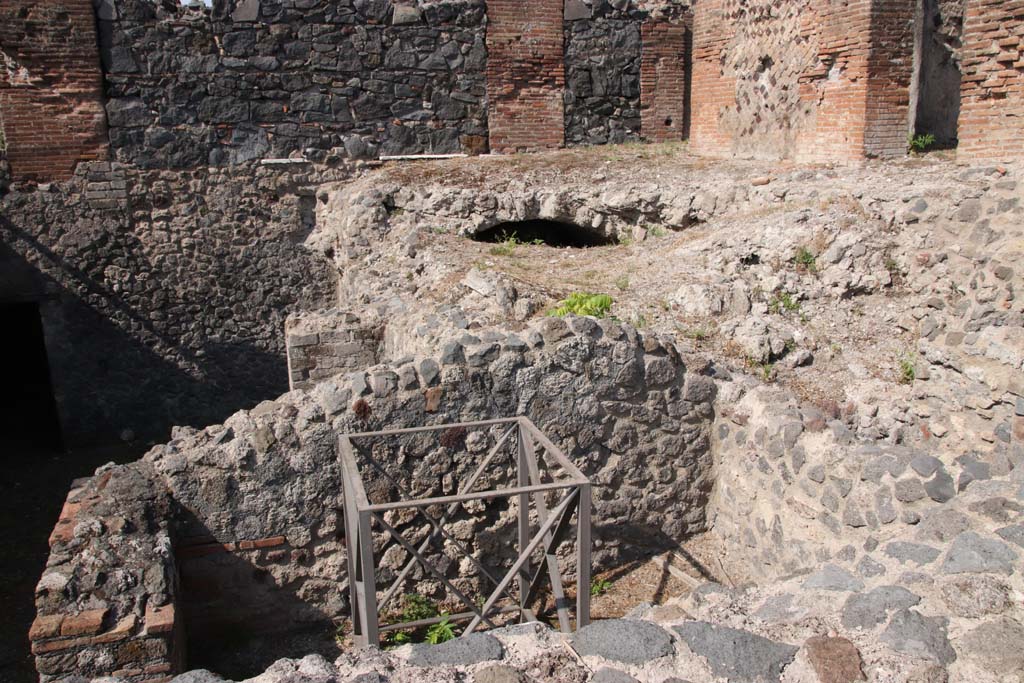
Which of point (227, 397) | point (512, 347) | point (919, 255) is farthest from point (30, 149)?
point (919, 255)

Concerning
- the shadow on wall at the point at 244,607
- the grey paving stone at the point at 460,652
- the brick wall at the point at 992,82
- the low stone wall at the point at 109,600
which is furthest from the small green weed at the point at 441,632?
the brick wall at the point at 992,82

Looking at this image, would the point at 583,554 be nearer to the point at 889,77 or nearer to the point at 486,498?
the point at 486,498

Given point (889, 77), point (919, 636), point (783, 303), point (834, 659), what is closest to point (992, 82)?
point (889, 77)

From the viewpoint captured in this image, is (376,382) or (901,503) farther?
(376,382)

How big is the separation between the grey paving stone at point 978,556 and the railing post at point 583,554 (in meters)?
1.36

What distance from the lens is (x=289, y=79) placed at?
10.2 metres

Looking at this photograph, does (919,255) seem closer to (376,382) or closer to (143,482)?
(376,382)

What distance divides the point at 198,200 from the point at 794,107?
6945 millimetres

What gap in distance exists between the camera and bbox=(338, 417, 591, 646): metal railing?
11.2 ft

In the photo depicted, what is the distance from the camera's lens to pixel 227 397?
A: 407 inches

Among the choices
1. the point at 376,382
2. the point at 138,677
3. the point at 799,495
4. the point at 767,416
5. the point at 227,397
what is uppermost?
the point at 376,382

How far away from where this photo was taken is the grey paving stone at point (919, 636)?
2.57 meters

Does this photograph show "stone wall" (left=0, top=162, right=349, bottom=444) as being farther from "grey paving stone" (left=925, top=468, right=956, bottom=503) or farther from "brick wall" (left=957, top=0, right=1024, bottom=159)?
"grey paving stone" (left=925, top=468, right=956, bottom=503)

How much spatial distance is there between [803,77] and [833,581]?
690 cm
